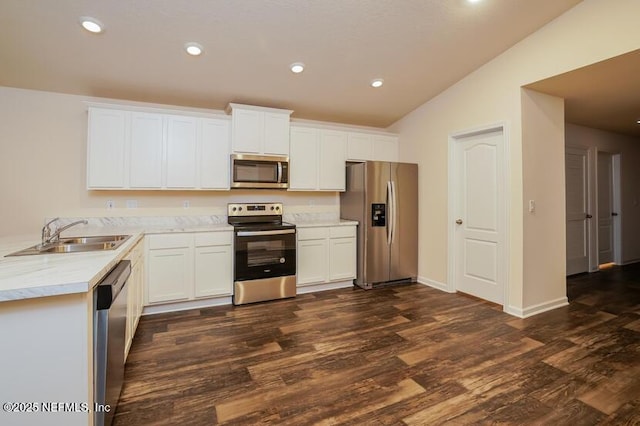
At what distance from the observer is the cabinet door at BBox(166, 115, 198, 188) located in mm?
3594

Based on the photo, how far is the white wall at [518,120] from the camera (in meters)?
2.71

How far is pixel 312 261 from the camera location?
418 cm

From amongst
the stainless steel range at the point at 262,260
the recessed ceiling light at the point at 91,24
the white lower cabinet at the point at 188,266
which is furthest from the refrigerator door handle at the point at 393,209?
the recessed ceiling light at the point at 91,24

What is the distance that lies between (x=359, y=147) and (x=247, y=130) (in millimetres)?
1703

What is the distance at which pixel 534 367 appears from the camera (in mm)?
2334

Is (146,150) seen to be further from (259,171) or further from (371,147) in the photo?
(371,147)

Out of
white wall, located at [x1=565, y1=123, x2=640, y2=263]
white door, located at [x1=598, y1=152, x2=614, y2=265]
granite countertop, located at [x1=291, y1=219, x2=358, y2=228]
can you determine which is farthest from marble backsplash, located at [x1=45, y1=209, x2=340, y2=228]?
white door, located at [x1=598, y1=152, x2=614, y2=265]

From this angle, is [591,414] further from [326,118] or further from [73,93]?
[73,93]

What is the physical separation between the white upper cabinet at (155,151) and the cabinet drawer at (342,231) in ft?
5.00

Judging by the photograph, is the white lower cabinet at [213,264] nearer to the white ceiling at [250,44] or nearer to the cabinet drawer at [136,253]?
the cabinet drawer at [136,253]

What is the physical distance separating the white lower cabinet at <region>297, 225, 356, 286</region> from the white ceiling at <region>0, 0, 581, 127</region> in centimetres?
181

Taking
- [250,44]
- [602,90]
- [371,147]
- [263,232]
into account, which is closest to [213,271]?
[263,232]

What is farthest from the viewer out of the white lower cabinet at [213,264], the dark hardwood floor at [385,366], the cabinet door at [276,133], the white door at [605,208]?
the white door at [605,208]

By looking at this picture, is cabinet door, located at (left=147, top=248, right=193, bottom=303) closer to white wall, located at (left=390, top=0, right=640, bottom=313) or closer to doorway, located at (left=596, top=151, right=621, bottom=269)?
white wall, located at (left=390, top=0, right=640, bottom=313)
